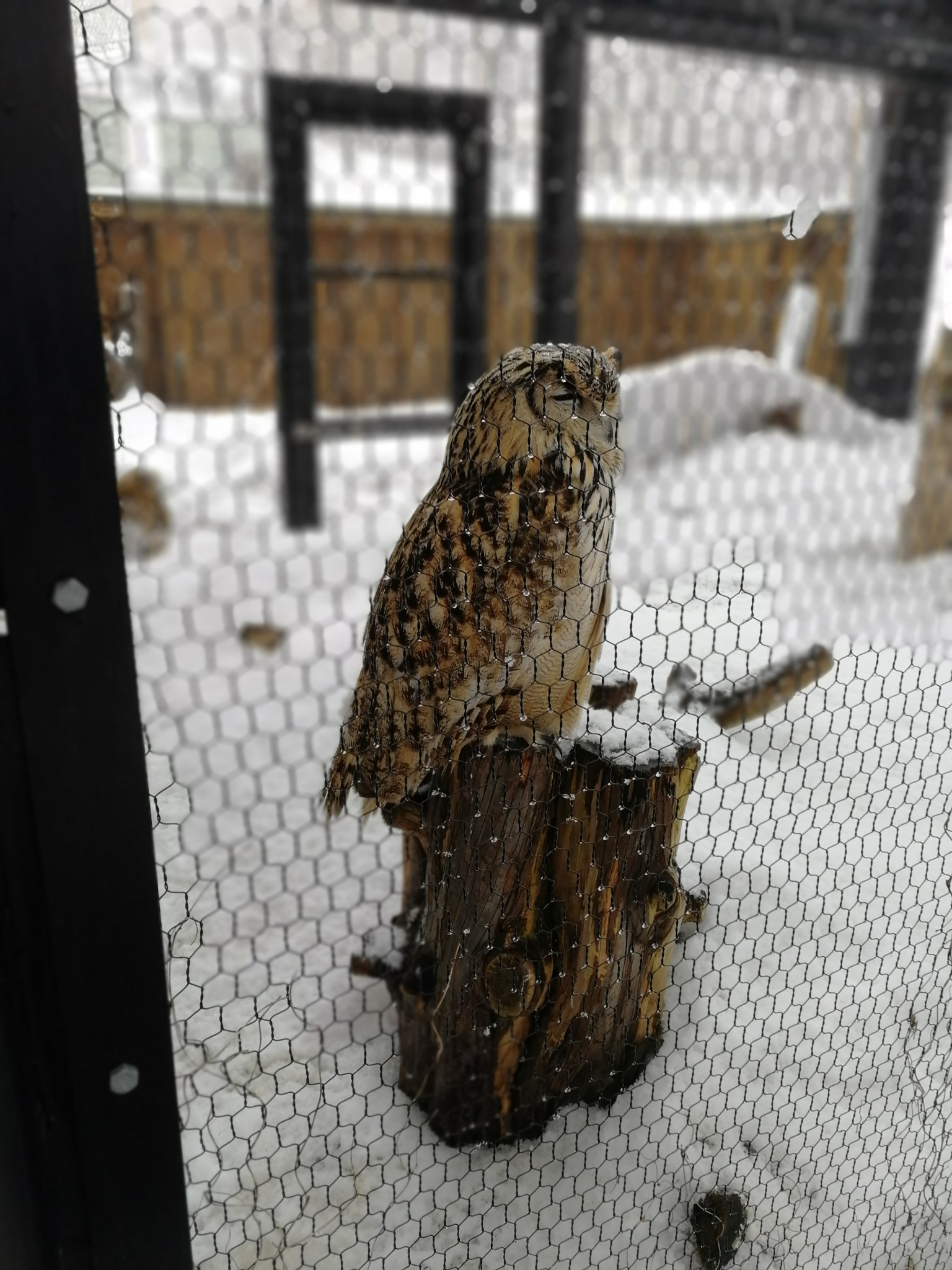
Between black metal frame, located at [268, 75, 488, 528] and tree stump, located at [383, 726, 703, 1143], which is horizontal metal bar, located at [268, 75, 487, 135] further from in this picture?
tree stump, located at [383, 726, 703, 1143]

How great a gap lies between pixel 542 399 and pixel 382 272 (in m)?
2.99

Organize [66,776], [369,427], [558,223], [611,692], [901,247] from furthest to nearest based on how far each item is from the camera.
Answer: [901,247], [369,427], [558,223], [611,692], [66,776]

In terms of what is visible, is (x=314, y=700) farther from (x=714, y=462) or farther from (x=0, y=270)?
(x=714, y=462)

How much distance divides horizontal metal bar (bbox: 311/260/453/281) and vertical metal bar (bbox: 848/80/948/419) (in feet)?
6.84

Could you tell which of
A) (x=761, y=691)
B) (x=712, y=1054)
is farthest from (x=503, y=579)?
(x=712, y=1054)

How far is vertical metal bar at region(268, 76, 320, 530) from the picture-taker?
3588 mm

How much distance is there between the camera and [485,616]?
1070mm

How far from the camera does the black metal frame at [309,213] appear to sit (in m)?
3.59

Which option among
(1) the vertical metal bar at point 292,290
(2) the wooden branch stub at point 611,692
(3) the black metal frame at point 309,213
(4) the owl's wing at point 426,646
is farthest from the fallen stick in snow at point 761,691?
(1) the vertical metal bar at point 292,290

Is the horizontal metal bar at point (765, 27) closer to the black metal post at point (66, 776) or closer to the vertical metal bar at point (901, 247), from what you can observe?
the vertical metal bar at point (901, 247)

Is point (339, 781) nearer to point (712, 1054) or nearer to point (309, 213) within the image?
point (712, 1054)

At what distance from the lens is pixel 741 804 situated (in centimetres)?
127

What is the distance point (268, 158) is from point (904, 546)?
2.86m

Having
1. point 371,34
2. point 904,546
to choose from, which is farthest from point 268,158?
point 904,546
